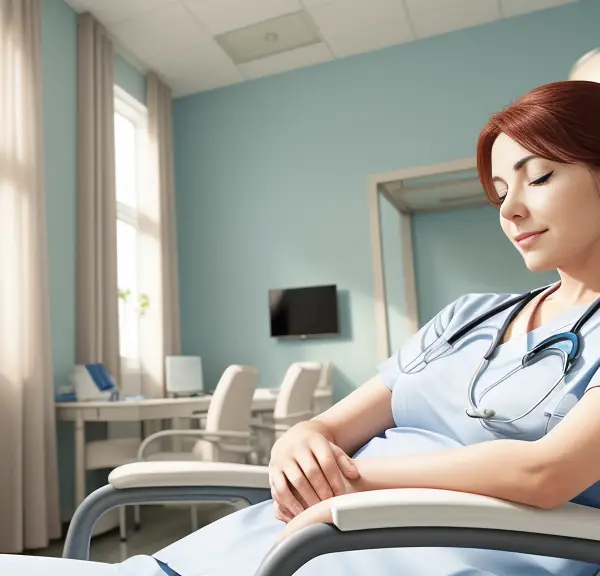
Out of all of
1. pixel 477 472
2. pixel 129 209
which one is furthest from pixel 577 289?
pixel 129 209

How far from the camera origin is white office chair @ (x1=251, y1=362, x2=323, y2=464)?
354 cm

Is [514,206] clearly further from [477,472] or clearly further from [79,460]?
[79,460]

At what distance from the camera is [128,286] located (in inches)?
195

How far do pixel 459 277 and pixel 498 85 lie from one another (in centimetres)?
153

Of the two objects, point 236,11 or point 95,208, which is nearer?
point 95,208

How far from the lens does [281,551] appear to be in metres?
0.63

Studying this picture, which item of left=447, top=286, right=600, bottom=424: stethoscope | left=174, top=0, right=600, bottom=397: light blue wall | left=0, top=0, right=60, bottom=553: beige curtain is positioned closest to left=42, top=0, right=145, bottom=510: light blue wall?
left=0, top=0, right=60, bottom=553: beige curtain

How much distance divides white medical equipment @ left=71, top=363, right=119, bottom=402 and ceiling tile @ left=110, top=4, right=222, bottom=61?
103 inches

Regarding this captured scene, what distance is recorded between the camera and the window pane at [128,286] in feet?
15.9

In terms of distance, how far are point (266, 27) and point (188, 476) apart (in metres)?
4.33

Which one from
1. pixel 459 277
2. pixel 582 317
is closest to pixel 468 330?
pixel 582 317

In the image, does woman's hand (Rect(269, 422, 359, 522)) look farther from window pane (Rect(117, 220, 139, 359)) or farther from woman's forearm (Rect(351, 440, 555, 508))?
window pane (Rect(117, 220, 139, 359))

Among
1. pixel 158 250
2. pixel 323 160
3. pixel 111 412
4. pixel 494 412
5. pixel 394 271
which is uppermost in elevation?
pixel 323 160

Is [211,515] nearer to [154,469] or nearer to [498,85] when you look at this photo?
[154,469]
